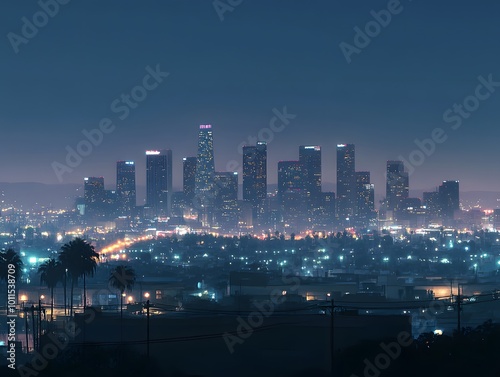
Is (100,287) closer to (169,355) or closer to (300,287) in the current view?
(300,287)

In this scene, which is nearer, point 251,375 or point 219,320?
point 251,375

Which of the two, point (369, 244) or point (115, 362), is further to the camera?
point (369, 244)

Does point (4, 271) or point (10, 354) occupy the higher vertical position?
point (4, 271)

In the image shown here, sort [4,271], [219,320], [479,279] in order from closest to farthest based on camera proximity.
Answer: [219,320] → [4,271] → [479,279]

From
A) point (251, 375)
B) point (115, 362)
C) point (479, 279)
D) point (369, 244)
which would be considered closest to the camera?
point (115, 362)

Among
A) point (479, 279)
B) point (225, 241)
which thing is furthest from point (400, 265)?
point (225, 241)

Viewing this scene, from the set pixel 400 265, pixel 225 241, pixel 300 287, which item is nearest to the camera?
pixel 300 287

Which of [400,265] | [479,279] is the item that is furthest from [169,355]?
[400,265]

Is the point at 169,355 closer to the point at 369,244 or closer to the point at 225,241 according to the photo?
the point at 369,244

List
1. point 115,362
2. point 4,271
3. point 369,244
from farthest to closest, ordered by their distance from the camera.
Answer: point 369,244, point 4,271, point 115,362
